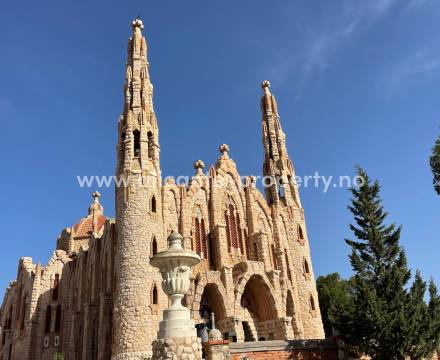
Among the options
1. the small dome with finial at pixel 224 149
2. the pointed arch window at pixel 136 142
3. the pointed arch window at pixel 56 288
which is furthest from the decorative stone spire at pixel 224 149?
the pointed arch window at pixel 56 288

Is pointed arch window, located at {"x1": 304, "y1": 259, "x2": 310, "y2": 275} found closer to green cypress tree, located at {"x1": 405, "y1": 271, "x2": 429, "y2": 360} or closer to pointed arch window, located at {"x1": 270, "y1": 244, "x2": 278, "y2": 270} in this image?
pointed arch window, located at {"x1": 270, "y1": 244, "x2": 278, "y2": 270}

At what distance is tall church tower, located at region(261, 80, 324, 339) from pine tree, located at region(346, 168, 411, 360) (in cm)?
832

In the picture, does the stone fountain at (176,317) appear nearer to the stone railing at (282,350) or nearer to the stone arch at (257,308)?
the stone railing at (282,350)

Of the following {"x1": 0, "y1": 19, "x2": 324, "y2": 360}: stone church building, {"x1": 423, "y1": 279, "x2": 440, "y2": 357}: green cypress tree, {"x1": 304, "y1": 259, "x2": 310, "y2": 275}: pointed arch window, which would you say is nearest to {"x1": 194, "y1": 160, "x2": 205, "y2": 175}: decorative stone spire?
{"x1": 0, "y1": 19, "x2": 324, "y2": 360}: stone church building

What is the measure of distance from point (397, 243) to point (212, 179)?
12324mm

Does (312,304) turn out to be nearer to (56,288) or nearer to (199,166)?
(199,166)

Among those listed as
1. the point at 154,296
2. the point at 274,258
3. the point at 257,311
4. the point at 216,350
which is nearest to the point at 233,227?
the point at 274,258

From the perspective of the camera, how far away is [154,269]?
21.4 meters

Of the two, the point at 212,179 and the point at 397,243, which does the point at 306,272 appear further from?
the point at 397,243

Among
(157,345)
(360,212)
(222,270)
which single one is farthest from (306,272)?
(157,345)

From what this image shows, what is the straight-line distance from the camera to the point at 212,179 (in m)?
28.0

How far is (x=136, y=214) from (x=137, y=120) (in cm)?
632

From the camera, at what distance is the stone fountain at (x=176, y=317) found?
9695 millimetres

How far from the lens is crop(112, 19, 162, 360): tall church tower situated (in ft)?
65.4
